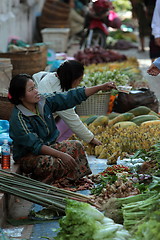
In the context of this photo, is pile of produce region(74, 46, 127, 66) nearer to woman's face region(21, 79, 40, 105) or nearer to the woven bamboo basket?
the woven bamboo basket

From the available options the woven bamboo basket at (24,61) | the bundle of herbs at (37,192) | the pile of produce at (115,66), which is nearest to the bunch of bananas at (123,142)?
the bundle of herbs at (37,192)

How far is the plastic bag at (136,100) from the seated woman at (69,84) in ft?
6.36

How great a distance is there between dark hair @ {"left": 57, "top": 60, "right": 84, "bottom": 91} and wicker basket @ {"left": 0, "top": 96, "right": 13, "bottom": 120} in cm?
110

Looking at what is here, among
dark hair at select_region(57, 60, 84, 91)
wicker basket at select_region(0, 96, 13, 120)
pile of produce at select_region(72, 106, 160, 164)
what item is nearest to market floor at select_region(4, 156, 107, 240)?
pile of produce at select_region(72, 106, 160, 164)

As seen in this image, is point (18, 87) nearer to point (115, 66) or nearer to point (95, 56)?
point (115, 66)

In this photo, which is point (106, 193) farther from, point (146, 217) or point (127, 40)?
point (127, 40)

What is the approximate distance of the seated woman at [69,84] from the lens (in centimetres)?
586

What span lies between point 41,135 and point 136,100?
3129 millimetres

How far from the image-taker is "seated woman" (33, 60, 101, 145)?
586 centimetres

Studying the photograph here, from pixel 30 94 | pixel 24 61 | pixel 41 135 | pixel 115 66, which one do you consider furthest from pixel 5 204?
pixel 115 66

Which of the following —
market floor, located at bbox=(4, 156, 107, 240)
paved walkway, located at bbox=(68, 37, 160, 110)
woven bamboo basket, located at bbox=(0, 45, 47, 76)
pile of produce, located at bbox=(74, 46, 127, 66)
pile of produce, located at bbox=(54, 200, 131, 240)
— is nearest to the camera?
pile of produce, located at bbox=(54, 200, 131, 240)

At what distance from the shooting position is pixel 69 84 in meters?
5.97

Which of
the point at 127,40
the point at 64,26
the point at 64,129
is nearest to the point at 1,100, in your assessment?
the point at 64,129

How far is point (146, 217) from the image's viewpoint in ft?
12.0
